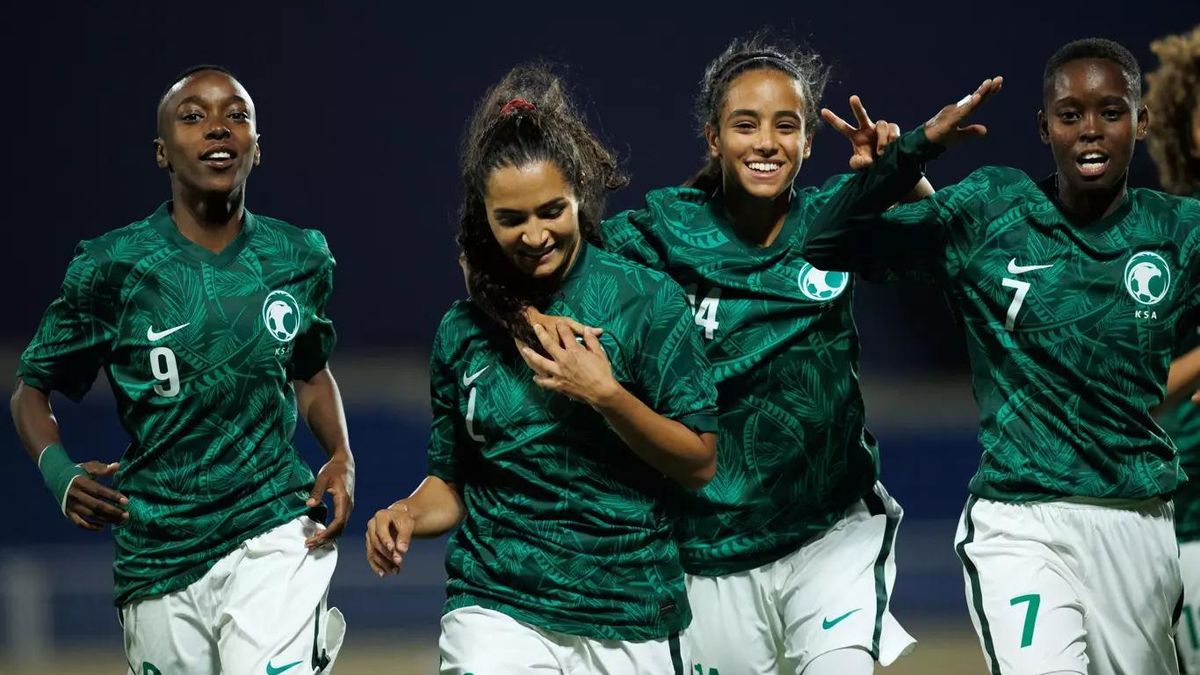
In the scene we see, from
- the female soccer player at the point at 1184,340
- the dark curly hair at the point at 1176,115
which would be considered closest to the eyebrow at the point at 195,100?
the female soccer player at the point at 1184,340

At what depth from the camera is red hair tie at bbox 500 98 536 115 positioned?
11.1ft

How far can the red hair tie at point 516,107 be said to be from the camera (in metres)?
3.37

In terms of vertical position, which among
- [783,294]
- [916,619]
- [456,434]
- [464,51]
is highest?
[464,51]

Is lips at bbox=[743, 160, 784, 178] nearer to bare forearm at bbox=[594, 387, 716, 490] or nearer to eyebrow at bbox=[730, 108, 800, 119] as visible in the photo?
eyebrow at bbox=[730, 108, 800, 119]

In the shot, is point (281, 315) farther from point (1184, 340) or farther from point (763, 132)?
point (1184, 340)

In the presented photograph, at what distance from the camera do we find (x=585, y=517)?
3203 mm

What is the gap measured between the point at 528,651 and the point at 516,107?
3.68 ft

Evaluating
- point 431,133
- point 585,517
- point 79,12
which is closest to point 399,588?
→ point 431,133

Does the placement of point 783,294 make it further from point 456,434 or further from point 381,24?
point 381,24

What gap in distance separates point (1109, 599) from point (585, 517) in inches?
47.7

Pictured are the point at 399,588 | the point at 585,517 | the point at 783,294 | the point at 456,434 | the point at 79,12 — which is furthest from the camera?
the point at 79,12

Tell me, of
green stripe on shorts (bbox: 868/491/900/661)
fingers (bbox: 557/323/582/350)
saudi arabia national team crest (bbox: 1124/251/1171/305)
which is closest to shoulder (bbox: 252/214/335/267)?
fingers (bbox: 557/323/582/350)

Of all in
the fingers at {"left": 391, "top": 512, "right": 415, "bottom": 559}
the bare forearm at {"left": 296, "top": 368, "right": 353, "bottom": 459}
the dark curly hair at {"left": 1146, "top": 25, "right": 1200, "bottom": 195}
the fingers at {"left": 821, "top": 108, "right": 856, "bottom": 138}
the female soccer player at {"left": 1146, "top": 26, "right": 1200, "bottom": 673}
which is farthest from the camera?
the dark curly hair at {"left": 1146, "top": 25, "right": 1200, "bottom": 195}

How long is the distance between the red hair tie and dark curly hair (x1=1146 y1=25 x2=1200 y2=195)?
188cm
